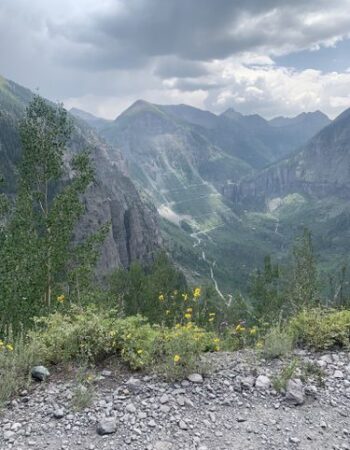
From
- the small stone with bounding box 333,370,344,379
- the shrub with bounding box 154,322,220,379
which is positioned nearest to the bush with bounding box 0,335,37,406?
the shrub with bounding box 154,322,220,379

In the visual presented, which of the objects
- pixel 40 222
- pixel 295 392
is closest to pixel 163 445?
pixel 295 392

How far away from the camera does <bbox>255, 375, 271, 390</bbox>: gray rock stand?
30.5ft

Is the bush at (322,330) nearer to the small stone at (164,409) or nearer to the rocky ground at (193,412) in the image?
the rocky ground at (193,412)

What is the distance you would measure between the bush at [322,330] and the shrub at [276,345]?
0.70 meters

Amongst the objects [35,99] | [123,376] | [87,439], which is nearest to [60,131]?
[35,99]

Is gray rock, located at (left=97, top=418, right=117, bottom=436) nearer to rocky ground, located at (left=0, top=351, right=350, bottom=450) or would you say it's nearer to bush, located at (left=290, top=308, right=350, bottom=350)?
rocky ground, located at (left=0, top=351, right=350, bottom=450)

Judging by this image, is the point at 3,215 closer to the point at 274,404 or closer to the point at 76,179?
the point at 76,179

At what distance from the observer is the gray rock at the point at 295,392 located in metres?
8.88

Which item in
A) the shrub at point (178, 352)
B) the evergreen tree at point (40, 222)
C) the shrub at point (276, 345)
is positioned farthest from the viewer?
the evergreen tree at point (40, 222)

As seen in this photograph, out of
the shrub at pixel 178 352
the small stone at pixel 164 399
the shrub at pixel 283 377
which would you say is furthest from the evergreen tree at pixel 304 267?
the small stone at pixel 164 399

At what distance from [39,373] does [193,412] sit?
11.9 feet

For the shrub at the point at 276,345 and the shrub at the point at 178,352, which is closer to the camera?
the shrub at the point at 178,352

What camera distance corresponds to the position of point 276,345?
10539mm

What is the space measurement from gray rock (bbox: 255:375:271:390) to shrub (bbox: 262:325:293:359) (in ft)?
3.62
